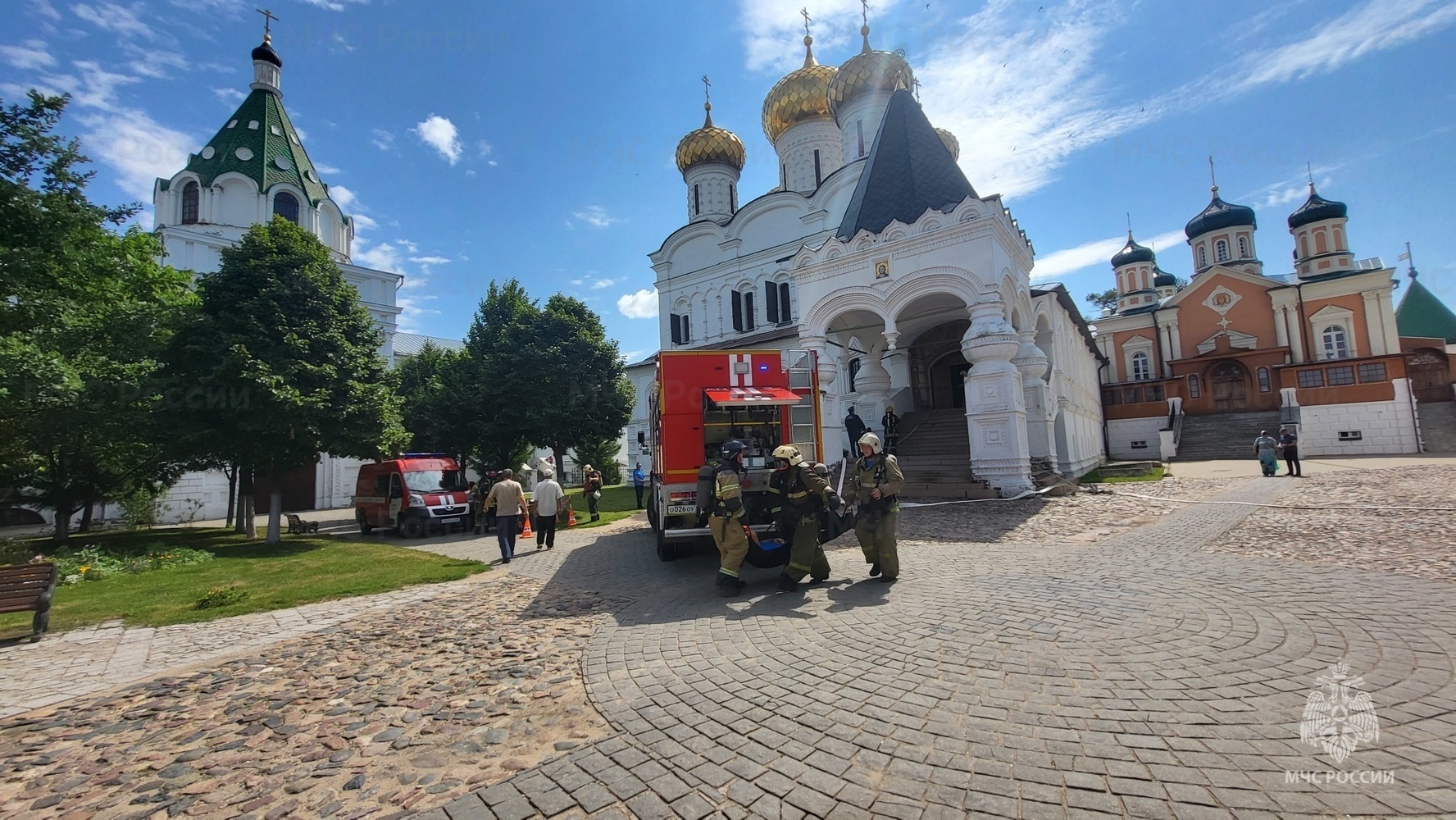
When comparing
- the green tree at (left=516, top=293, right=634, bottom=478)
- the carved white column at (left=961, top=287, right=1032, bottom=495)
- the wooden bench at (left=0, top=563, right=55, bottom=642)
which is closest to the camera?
the wooden bench at (left=0, top=563, right=55, bottom=642)

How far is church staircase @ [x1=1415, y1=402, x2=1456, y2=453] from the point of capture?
2783 cm

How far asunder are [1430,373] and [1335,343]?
767cm

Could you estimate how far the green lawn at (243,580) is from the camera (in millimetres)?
7656

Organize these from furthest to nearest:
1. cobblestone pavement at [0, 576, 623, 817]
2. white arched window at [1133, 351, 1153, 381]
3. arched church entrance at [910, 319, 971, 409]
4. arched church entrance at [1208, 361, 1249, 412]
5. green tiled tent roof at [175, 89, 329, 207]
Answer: white arched window at [1133, 351, 1153, 381] → arched church entrance at [1208, 361, 1249, 412] → green tiled tent roof at [175, 89, 329, 207] → arched church entrance at [910, 319, 971, 409] → cobblestone pavement at [0, 576, 623, 817]

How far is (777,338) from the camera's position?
102ft

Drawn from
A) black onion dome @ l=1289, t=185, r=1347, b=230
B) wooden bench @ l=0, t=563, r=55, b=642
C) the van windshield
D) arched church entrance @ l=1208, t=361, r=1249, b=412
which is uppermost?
black onion dome @ l=1289, t=185, r=1347, b=230

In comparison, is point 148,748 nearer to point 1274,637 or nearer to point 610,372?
point 1274,637

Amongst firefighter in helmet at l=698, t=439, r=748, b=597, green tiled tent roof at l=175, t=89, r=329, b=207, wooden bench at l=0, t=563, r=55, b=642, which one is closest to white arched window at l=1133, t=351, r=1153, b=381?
firefighter in helmet at l=698, t=439, r=748, b=597

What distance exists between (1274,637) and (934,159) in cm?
1689

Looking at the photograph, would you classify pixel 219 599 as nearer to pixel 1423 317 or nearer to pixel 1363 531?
pixel 1363 531

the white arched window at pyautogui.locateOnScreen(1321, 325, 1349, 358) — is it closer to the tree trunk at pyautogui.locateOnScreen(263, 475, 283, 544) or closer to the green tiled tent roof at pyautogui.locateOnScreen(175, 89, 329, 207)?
the tree trunk at pyautogui.locateOnScreen(263, 475, 283, 544)

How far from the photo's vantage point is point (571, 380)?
24.6 m

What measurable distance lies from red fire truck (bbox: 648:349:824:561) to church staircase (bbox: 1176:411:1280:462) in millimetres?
29582

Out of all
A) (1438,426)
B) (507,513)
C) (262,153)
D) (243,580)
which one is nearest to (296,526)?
(243,580)
